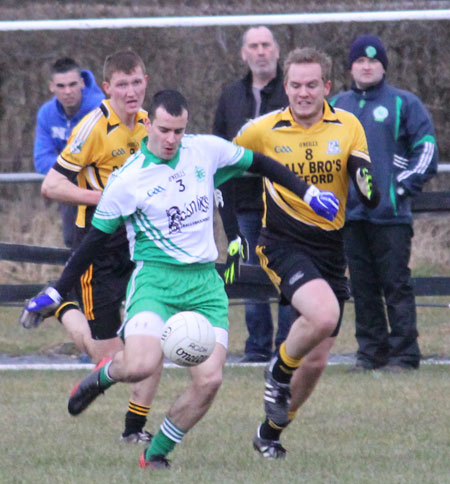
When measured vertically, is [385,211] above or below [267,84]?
below

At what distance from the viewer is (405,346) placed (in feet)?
29.1

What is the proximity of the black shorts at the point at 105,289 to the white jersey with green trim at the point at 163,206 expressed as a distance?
4.07ft

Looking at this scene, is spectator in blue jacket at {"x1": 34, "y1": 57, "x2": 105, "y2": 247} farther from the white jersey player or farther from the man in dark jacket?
the white jersey player

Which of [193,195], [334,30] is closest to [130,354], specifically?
[193,195]

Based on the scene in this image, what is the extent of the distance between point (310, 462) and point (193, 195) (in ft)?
4.75

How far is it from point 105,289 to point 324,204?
1949 mm

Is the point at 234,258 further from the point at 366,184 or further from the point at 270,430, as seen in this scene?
the point at 270,430

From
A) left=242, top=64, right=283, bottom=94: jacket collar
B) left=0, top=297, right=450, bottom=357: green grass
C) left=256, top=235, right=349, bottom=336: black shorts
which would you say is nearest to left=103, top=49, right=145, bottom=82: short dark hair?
left=256, top=235, right=349, bottom=336: black shorts

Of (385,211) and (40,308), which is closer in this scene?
(40,308)

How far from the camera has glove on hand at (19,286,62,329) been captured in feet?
19.2

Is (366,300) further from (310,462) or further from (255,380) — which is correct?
(310,462)

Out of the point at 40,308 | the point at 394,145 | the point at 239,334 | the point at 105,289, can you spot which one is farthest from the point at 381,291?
the point at 40,308

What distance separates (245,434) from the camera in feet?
22.6

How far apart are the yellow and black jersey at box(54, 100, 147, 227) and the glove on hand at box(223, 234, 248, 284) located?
1.01 m
